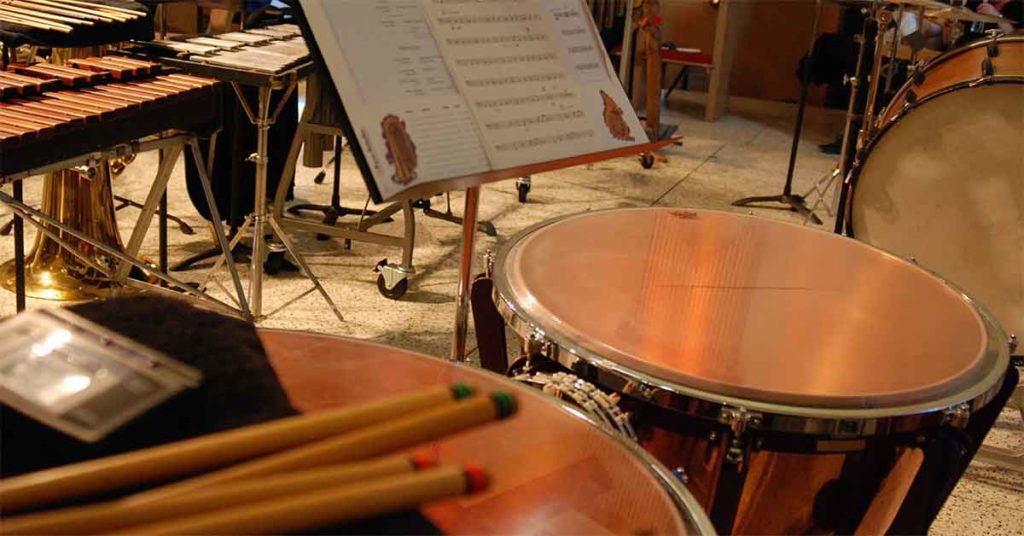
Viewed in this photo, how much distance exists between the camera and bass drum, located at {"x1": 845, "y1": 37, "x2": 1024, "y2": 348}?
8.29 ft

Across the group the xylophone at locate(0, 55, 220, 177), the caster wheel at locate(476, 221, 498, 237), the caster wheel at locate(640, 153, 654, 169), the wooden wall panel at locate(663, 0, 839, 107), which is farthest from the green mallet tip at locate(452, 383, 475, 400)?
the wooden wall panel at locate(663, 0, 839, 107)

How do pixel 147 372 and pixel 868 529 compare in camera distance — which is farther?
pixel 868 529

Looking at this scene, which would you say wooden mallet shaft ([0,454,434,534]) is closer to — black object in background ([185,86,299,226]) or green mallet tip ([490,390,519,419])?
green mallet tip ([490,390,519,419])

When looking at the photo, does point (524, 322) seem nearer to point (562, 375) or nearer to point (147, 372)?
point (562, 375)

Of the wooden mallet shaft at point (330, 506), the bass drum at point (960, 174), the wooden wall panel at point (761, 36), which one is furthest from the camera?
the wooden wall panel at point (761, 36)

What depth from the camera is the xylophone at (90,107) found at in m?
1.85

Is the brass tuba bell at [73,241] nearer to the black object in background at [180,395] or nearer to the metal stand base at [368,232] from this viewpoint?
the metal stand base at [368,232]

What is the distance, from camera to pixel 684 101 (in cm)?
675

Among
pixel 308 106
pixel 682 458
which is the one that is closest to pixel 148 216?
pixel 308 106

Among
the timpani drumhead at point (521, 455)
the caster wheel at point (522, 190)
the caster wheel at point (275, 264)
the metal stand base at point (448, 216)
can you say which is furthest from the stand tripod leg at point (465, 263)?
the caster wheel at point (522, 190)

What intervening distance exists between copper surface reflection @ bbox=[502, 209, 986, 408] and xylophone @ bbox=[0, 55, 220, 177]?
909mm

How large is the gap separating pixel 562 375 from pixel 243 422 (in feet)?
1.74

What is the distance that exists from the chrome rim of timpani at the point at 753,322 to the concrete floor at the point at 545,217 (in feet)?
2.69

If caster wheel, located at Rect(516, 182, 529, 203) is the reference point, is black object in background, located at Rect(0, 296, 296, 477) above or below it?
above
